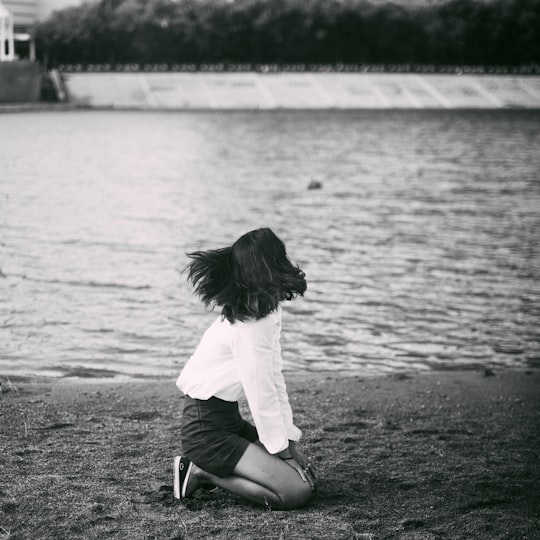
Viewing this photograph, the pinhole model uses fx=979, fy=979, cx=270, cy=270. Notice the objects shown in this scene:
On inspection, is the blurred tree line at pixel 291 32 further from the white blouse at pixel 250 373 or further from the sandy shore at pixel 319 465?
the white blouse at pixel 250 373

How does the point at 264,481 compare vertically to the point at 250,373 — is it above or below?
below

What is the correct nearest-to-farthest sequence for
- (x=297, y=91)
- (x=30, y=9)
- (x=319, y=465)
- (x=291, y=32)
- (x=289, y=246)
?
(x=319, y=465), (x=289, y=246), (x=297, y=91), (x=30, y=9), (x=291, y=32)

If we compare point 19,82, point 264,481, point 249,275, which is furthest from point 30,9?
point 264,481

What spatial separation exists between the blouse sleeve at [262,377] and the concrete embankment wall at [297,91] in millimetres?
53272

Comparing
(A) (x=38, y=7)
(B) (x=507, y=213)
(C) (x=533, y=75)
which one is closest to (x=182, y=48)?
(A) (x=38, y=7)

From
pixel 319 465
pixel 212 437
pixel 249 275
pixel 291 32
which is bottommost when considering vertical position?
pixel 291 32

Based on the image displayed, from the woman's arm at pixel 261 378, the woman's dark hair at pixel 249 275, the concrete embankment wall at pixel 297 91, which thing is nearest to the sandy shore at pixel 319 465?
the woman's arm at pixel 261 378

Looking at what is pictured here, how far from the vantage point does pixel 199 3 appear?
75.2m

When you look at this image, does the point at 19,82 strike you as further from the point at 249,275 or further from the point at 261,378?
the point at 261,378

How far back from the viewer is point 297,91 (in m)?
60.7

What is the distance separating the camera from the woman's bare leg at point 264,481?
4.37m

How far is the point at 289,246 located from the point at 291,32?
205 feet

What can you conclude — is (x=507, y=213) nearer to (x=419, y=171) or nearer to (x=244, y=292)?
(x=419, y=171)

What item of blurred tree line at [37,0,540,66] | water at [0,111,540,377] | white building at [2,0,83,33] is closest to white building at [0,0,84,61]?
white building at [2,0,83,33]
